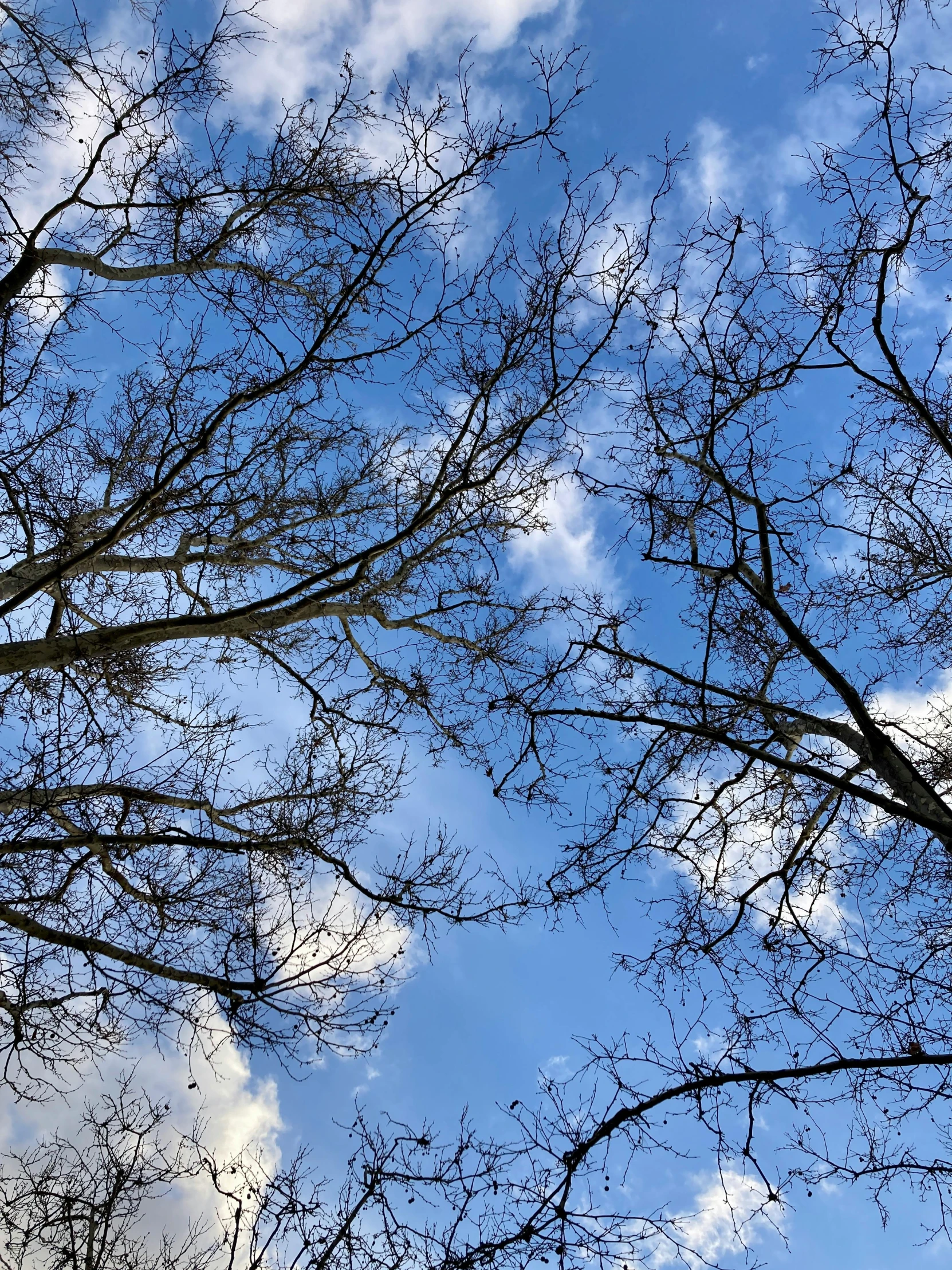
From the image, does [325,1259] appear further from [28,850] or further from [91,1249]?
[28,850]

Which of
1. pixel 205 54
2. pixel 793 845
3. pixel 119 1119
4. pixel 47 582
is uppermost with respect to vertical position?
pixel 205 54

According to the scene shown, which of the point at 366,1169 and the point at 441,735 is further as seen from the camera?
the point at 441,735

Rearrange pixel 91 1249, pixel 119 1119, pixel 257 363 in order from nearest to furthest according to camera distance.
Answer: pixel 91 1249 → pixel 119 1119 → pixel 257 363

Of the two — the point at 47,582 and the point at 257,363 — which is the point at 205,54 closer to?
the point at 257,363

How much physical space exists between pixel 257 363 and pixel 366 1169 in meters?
5.60

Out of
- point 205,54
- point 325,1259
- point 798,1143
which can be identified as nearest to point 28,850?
point 325,1259

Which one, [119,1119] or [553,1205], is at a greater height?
[119,1119]

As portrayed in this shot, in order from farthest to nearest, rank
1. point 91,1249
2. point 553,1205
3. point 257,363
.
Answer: point 257,363 < point 91,1249 < point 553,1205

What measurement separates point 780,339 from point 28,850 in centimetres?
589

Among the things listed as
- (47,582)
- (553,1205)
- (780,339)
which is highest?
(780,339)

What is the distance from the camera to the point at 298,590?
4.50 m

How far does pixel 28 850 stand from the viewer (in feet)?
15.6

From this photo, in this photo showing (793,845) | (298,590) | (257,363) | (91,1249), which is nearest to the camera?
(298,590)

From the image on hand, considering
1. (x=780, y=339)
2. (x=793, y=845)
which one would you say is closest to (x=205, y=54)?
(x=780, y=339)
